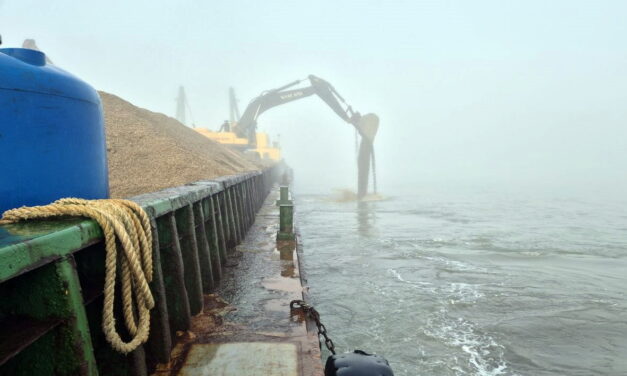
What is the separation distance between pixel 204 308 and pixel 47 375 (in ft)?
8.62

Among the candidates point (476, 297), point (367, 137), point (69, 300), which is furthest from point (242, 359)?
point (367, 137)

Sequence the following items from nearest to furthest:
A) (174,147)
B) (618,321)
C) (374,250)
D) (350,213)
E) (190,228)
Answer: (190,228) < (618,321) < (174,147) < (374,250) < (350,213)

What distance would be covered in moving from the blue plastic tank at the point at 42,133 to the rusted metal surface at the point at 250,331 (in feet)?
5.24

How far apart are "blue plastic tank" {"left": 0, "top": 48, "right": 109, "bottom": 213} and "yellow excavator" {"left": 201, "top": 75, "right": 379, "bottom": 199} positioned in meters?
22.9

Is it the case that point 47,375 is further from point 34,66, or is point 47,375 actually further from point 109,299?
point 34,66

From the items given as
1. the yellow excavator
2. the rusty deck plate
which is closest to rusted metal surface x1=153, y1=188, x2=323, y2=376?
the rusty deck plate

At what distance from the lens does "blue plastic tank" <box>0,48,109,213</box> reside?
2.37 m

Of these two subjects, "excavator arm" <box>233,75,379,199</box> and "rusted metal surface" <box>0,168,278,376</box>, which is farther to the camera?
"excavator arm" <box>233,75,379,199</box>

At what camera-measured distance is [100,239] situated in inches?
84.1

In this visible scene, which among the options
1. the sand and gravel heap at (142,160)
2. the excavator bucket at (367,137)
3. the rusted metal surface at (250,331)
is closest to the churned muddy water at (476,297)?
the rusted metal surface at (250,331)

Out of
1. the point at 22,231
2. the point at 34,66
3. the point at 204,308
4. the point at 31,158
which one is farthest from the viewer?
the point at 204,308

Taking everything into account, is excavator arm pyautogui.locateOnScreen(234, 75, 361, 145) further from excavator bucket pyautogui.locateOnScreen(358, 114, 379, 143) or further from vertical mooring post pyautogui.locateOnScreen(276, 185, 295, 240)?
vertical mooring post pyautogui.locateOnScreen(276, 185, 295, 240)

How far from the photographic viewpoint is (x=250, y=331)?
380cm

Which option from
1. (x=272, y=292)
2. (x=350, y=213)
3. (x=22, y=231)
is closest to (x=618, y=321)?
(x=272, y=292)
